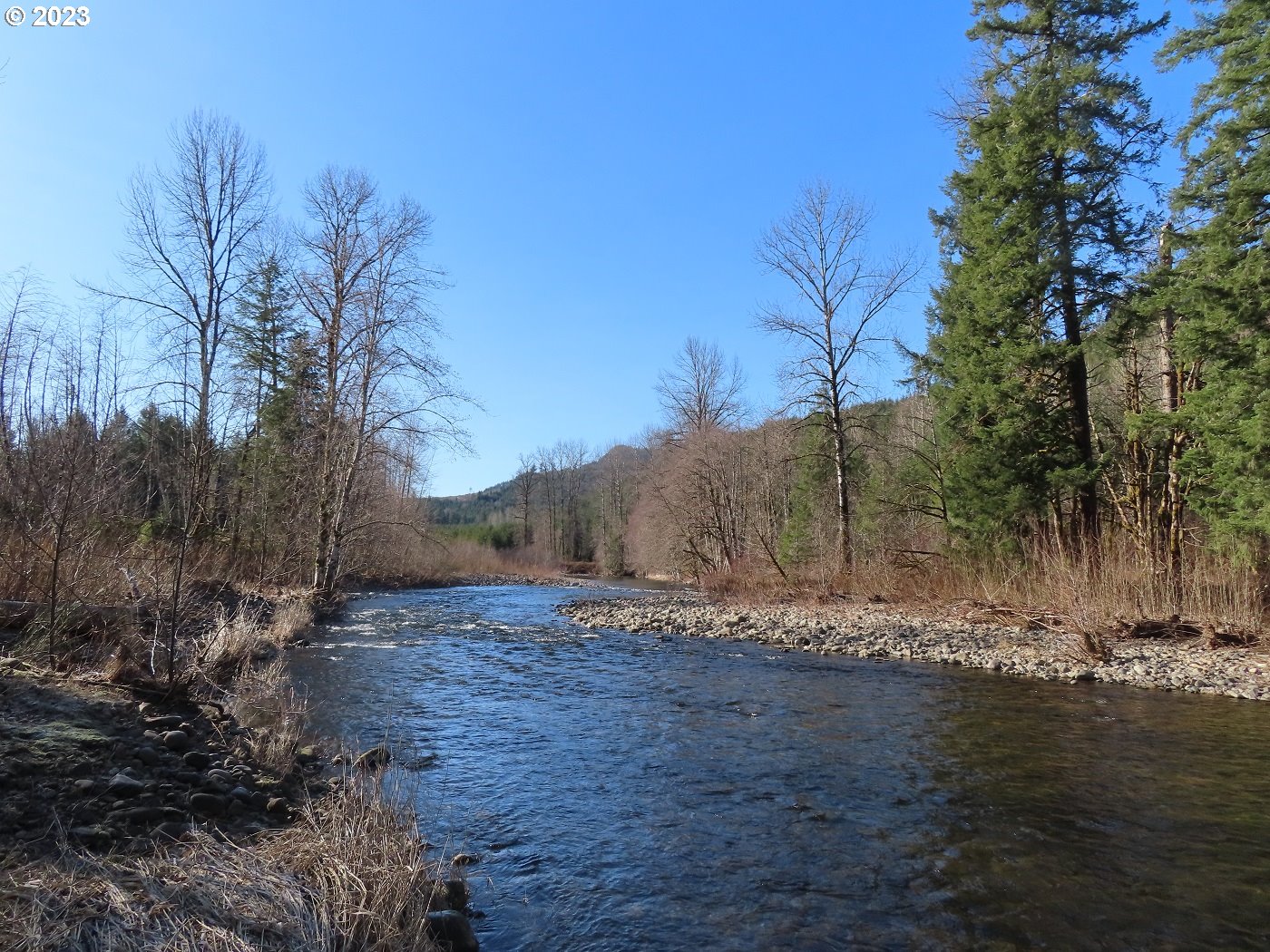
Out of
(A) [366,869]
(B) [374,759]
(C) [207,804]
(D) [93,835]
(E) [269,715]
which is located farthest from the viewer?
(E) [269,715]

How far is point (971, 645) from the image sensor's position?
13.0 m

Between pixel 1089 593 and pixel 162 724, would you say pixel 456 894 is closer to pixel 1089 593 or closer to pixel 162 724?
pixel 162 724

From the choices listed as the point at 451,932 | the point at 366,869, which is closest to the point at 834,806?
the point at 451,932

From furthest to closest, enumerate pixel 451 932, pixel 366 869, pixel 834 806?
pixel 834 806 < pixel 451 932 < pixel 366 869

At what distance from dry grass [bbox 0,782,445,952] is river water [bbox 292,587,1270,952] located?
847 millimetres

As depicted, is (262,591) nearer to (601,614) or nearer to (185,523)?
(601,614)

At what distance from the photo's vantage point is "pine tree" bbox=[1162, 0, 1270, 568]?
1183cm

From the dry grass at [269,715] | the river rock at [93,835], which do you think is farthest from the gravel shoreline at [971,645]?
the river rock at [93,835]

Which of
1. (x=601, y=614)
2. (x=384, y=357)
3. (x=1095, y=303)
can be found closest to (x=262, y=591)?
(x=384, y=357)

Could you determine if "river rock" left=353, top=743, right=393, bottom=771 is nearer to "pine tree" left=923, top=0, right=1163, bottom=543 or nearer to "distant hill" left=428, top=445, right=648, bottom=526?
"pine tree" left=923, top=0, right=1163, bottom=543

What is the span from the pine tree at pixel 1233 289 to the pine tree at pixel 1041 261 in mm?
2620

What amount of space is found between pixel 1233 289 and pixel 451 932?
15164 mm

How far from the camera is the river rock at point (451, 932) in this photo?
3.60 meters

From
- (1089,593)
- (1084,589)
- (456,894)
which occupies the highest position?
(1084,589)
